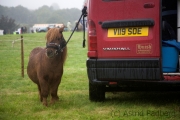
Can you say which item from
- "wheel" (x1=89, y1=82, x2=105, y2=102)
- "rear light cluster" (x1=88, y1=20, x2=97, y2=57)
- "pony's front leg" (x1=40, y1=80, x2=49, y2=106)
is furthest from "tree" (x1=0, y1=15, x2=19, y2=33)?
"rear light cluster" (x1=88, y1=20, x2=97, y2=57)

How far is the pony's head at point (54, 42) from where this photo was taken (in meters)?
5.82

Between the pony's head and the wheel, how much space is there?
3.10ft

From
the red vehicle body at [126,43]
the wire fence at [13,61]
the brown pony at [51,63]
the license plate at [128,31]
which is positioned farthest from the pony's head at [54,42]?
the wire fence at [13,61]

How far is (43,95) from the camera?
19.9 ft

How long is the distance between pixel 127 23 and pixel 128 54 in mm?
499

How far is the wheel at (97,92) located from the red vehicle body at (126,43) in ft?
2.72

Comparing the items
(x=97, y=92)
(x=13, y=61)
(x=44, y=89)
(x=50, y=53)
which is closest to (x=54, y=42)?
(x=50, y=53)

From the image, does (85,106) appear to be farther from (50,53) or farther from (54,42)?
(54,42)

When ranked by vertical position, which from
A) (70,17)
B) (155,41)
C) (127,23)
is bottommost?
(155,41)

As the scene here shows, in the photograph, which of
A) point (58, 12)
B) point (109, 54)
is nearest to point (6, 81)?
point (109, 54)

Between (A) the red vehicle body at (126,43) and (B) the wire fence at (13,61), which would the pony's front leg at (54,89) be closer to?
(A) the red vehicle body at (126,43)

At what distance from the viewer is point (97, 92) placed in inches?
239

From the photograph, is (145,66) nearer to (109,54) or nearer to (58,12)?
(109,54)

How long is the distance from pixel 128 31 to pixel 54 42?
5.22ft
